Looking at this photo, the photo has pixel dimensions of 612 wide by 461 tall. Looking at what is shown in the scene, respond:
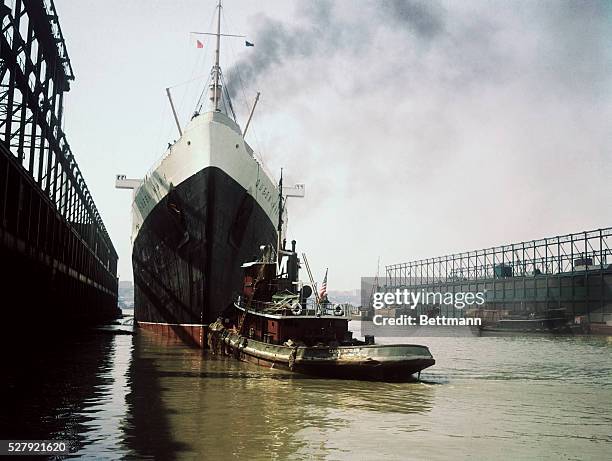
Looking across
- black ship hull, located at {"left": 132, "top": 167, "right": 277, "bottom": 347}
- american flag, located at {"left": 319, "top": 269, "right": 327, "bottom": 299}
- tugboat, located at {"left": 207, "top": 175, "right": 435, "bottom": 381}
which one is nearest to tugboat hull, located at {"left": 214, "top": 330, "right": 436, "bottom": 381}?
tugboat, located at {"left": 207, "top": 175, "right": 435, "bottom": 381}

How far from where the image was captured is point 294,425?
14133 millimetres

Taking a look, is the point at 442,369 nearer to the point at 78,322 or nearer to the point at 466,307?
the point at 78,322

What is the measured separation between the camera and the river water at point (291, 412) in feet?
39.5

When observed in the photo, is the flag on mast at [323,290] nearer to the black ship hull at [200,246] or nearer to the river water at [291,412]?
Result: the river water at [291,412]

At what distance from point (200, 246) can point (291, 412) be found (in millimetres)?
20247

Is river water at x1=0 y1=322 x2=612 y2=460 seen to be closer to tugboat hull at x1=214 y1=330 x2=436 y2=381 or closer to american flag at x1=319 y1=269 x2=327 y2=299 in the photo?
tugboat hull at x1=214 y1=330 x2=436 y2=381

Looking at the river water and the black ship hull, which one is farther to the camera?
the black ship hull

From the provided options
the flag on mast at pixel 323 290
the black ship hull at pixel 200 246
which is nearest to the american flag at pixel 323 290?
the flag on mast at pixel 323 290

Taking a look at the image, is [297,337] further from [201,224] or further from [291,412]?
[201,224]

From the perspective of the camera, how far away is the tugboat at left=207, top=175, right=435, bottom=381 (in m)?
22.3

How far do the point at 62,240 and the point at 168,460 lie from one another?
3391 centimetres

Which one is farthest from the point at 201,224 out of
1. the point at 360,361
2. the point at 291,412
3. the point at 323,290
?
the point at 291,412

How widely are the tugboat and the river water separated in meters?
0.79

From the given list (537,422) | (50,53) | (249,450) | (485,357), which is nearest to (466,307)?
(485,357)
